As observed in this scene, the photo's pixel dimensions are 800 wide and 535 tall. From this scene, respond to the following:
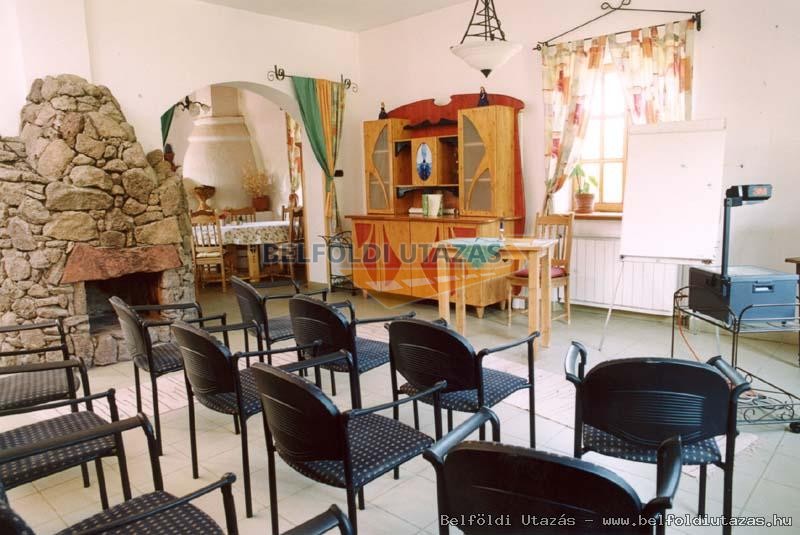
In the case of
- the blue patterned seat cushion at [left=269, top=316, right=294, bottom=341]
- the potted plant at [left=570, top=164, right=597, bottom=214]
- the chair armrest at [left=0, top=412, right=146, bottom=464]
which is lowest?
the blue patterned seat cushion at [left=269, top=316, right=294, bottom=341]

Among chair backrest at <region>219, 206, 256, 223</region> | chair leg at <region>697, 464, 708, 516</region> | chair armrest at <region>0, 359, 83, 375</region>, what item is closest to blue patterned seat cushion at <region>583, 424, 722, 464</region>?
chair leg at <region>697, 464, 708, 516</region>

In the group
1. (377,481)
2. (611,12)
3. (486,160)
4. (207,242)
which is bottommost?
(377,481)

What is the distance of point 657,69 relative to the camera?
447 centimetres

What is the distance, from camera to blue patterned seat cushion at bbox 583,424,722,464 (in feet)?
5.78

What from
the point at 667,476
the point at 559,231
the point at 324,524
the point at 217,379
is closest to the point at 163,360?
the point at 217,379

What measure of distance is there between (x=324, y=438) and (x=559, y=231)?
13.2 ft

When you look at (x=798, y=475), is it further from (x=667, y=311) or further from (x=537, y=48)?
(x=537, y=48)

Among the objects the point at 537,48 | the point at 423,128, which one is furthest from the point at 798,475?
the point at 423,128

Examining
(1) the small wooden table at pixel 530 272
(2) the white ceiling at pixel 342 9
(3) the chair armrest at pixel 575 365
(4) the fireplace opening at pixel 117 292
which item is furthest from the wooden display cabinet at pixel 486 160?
(3) the chair armrest at pixel 575 365

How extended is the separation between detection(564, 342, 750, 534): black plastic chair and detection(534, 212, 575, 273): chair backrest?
10.1 ft

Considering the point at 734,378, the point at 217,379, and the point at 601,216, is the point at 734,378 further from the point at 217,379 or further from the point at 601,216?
the point at 601,216

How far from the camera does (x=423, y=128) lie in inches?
236

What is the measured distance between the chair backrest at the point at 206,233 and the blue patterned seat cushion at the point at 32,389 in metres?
4.29

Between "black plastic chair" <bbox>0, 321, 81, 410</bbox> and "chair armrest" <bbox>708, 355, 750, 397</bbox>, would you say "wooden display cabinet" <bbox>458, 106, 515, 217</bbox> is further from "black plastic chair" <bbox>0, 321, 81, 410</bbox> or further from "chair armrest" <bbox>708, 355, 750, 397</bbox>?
"black plastic chair" <bbox>0, 321, 81, 410</bbox>
